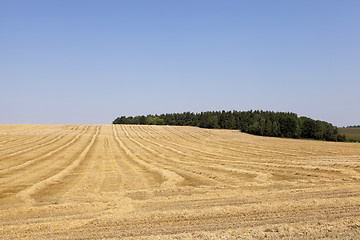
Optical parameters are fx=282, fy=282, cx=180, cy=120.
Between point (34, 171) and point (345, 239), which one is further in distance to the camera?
point (34, 171)

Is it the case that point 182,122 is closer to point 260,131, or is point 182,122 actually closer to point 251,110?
point 251,110

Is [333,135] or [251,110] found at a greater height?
[251,110]

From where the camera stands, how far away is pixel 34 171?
18.1m

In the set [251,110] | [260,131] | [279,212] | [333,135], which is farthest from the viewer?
[251,110]

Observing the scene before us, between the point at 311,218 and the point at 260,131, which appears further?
the point at 260,131

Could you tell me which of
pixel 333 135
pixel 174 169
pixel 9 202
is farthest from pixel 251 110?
pixel 9 202

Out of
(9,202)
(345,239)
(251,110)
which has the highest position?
(251,110)

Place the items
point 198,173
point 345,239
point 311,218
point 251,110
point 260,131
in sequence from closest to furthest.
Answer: point 345,239, point 311,218, point 198,173, point 260,131, point 251,110

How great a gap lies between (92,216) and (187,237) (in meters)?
3.55

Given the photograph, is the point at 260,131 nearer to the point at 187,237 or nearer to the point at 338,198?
the point at 338,198

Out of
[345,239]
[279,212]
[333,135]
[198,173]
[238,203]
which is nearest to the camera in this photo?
[345,239]

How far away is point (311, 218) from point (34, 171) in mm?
16468

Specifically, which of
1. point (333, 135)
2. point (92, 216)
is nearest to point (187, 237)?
point (92, 216)

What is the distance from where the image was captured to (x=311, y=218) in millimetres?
8477
